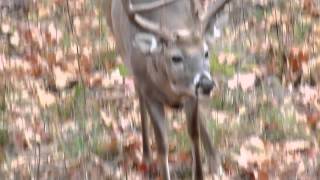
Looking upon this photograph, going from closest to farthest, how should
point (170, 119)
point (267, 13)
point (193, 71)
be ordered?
1. point (193, 71)
2. point (170, 119)
3. point (267, 13)

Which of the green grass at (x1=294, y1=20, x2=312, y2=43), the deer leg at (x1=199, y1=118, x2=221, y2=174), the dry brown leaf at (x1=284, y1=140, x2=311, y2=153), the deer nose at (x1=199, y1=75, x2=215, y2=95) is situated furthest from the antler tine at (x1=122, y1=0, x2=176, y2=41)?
the green grass at (x1=294, y1=20, x2=312, y2=43)

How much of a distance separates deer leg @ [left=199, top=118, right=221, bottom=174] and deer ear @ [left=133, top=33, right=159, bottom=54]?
849mm

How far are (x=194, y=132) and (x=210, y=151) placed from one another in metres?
0.45

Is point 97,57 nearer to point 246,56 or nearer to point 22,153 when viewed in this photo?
point 246,56

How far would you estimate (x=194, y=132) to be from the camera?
24.8 ft

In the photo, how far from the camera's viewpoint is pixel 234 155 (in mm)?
8016

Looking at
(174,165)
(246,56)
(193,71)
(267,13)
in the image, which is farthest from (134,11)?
(267,13)

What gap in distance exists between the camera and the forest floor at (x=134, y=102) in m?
8.00

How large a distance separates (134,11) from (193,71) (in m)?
0.68

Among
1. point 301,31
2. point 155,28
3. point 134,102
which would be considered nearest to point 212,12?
point 155,28

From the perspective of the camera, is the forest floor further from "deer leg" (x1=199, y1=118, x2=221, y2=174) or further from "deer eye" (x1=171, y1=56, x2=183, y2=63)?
"deer eye" (x1=171, y1=56, x2=183, y2=63)

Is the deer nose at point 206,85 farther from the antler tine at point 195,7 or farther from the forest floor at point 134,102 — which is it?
the forest floor at point 134,102

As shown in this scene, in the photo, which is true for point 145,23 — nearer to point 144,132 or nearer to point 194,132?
point 194,132

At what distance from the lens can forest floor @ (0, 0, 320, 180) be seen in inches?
315
